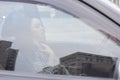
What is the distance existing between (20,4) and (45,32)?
238 mm

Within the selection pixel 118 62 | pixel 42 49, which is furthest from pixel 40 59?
pixel 118 62

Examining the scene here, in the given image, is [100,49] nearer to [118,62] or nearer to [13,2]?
[118,62]

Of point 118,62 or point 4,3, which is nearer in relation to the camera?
point 118,62

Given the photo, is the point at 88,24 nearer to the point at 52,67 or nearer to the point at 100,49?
the point at 100,49

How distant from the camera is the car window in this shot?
2248 millimetres

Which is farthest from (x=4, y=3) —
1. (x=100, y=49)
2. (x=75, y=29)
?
(x=100, y=49)

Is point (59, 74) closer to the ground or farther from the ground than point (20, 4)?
closer to the ground

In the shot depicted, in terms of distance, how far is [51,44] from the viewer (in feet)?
7.62

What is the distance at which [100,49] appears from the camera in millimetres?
2250

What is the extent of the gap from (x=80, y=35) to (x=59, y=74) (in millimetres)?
273

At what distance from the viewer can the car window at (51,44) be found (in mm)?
2248

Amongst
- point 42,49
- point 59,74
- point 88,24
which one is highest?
point 88,24

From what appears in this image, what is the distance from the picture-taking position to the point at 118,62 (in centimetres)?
222

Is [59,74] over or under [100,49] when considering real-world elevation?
under
